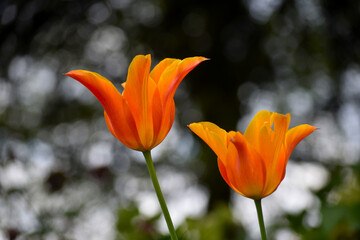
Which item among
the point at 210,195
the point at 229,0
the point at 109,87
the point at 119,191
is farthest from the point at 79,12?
the point at 109,87

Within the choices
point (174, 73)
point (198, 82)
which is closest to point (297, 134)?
point (174, 73)

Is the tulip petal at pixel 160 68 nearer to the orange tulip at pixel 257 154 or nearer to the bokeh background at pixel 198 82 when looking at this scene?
the orange tulip at pixel 257 154

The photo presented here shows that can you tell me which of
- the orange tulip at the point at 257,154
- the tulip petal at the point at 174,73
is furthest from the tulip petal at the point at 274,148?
the tulip petal at the point at 174,73

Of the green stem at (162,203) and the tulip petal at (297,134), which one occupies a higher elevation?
the tulip petal at (297,134)

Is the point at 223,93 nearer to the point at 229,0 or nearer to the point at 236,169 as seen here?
the point at 229,0

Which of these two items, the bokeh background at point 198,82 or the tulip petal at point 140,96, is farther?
the bokeh background at point 198,82

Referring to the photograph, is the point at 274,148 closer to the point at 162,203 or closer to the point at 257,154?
the point at 257,154
